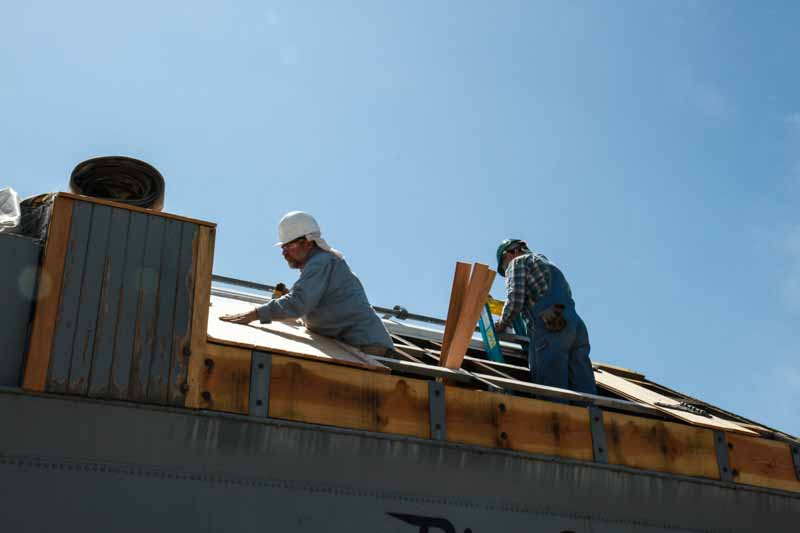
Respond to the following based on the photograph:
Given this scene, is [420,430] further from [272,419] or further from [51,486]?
[51,486]

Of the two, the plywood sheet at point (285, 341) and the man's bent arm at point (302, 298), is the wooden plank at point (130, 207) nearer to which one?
the plywood sheet at point (285, 341)

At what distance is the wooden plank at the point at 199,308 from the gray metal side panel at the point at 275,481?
0.20m

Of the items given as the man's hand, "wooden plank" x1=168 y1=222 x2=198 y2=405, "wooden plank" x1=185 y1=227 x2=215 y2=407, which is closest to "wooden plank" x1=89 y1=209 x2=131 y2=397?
"wooden plank" x1=168 y1=222 x2=198 y2=405

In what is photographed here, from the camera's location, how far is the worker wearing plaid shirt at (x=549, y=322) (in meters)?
8.70

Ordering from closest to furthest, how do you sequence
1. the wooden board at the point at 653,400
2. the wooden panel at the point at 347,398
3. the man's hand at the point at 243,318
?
the wooden panel at the point at 347,398, the man's hand at the point at 243,318, the wooden board at the point at 653,400

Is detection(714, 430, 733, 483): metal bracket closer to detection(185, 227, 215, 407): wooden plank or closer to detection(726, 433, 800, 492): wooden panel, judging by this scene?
detection(726, 433, 800, 492): wooden panel

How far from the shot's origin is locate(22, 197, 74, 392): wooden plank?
4.98 meters

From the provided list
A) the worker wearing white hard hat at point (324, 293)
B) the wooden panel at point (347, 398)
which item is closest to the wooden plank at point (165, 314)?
the wooden panel at point (347, 398)

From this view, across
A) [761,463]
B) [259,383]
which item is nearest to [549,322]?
[761,463]

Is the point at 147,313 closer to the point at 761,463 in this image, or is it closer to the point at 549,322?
the point at 549,322

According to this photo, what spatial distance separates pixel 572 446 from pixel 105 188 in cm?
452

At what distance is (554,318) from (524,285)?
50 centimetres

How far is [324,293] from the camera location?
7.27m

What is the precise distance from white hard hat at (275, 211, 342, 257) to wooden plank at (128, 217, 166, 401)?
1839mm
